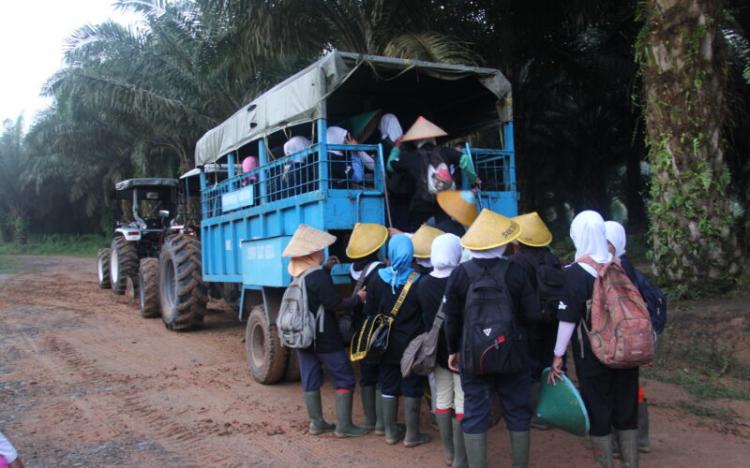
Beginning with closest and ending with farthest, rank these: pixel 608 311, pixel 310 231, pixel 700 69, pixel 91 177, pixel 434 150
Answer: pixel 608 311 < pixel 310 231 < pixel 434 150 < pixel 700 69 < pixel 91 177

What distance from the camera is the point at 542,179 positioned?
26.5 m

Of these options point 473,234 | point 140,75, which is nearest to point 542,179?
point 140,75

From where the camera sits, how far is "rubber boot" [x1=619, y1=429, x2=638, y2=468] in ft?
13.0

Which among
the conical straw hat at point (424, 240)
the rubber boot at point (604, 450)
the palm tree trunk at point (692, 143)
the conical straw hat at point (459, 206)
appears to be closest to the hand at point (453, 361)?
the rubber boot at point (604, 450)

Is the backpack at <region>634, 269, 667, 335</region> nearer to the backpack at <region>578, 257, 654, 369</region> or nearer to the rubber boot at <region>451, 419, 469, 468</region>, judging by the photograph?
the backpack at <region>578, 257, 654, 369</region>

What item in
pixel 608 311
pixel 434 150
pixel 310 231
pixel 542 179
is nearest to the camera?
pixel 608 311

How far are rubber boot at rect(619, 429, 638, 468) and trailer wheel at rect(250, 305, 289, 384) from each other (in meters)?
3.51

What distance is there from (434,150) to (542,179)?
842 inches

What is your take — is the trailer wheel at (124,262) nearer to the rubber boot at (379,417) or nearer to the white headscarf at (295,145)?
the white headscarf at (295,145)

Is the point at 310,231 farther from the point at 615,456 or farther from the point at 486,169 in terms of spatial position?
the point at 615,456

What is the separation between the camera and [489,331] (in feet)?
12.3

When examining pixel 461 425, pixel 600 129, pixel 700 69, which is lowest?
pixel 461 425

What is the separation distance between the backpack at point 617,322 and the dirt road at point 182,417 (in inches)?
46.9

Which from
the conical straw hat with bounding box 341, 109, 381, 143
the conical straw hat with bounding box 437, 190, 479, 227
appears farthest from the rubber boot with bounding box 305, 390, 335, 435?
the conical straw hat with bounding box 341, 109, 381, 143
